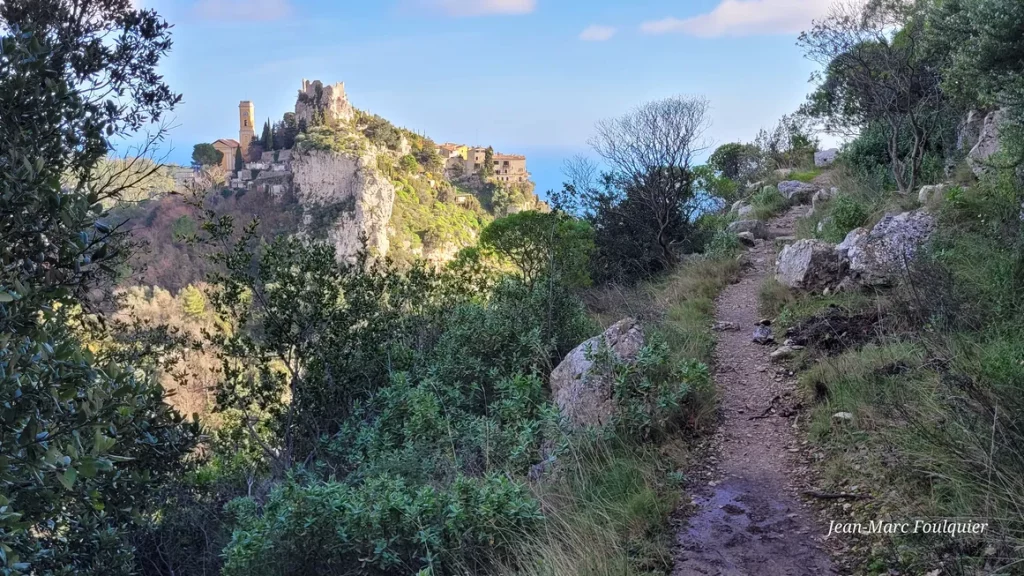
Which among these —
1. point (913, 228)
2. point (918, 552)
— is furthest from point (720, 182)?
point (918, 552)

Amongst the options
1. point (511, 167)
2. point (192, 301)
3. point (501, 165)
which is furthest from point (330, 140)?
point (192, 301)

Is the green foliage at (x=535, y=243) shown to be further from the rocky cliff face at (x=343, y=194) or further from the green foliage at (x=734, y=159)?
the rocky cliff face at (x=343, y=194)

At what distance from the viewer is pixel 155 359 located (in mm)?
5770

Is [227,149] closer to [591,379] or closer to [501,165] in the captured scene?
[501,165]

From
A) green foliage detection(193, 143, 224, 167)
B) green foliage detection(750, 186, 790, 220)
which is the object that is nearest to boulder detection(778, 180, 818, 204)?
green foliage detection(750, 186, 790, 220)

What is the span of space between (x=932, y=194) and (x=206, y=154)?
59413 mm

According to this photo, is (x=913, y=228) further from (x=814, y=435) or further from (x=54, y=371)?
(x=54, y=371)

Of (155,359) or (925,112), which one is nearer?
(155,359)

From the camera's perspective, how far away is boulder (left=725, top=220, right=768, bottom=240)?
39.4 ft

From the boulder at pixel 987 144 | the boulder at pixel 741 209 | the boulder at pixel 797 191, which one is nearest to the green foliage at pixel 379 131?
the boulder at pixel 741 209

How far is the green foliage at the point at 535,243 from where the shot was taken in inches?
363

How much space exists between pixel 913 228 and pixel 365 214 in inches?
1572

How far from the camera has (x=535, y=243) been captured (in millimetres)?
9266

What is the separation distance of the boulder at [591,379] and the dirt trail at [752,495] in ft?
2.67
